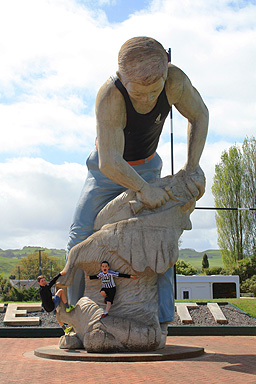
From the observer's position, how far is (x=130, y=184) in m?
5.62

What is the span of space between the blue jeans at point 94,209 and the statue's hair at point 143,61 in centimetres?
138

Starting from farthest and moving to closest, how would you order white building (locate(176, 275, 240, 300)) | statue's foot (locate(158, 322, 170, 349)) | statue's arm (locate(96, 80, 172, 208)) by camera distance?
1. white building (locate(176, 275, 240, 300))
2. statue's arm (locate(96, 80, 172, 208))
3. statue's foot (locate(158, 322, 170, 349))

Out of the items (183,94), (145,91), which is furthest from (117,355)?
(183,94)

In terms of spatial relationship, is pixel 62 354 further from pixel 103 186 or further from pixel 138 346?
pixel 103 186

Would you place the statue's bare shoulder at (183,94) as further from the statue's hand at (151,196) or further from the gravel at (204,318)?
the gravel at (204,318)

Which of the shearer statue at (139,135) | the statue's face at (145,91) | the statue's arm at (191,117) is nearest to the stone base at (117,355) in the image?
the shearer statue at (139,135)

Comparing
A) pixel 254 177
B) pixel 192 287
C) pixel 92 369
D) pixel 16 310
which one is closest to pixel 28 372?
pixel 92 369

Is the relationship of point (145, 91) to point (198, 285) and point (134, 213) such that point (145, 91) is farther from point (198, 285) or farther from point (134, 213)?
point (198, 285)

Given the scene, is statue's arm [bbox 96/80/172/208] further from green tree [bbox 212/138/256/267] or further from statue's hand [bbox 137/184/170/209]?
green tree [bbox 212/138/256/267]

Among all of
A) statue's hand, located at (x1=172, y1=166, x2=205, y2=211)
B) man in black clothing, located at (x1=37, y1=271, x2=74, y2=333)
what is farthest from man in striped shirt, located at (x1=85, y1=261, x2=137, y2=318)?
statue's hand, located at (x1=172, y1=166, x2=205, y2=211)

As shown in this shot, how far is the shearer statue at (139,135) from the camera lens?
5362mm

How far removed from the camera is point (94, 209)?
6148mm

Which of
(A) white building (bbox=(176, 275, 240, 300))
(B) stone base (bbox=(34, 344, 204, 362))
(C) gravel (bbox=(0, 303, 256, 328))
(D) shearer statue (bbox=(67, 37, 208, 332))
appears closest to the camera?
(B) stone base (bbox=(34, 344, 204, 362))

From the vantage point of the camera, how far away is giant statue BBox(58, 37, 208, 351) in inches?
210
